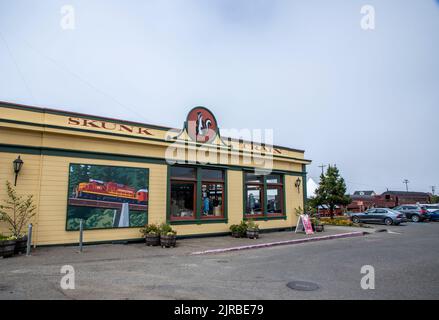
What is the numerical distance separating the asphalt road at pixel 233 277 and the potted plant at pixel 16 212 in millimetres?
2837

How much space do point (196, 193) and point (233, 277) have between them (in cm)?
763

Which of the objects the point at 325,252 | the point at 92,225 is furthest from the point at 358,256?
the point at 92,225

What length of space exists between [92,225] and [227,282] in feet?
22.3

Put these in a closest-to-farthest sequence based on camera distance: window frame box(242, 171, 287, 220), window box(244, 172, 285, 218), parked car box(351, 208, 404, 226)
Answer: window frame box(242, 171, 287, 220) < window box(244, 172, 285, 218) < parked car box(351, 208, 404, 226)

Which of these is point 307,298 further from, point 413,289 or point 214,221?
point 214,221

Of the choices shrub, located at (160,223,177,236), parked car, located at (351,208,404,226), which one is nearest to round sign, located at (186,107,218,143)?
shrub, located at (160,223,177,236)

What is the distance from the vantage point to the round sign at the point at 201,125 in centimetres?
1462

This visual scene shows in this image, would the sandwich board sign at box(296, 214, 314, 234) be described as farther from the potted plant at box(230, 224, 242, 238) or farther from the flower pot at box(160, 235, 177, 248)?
the flower pot at box(160, 235, 177, 248)

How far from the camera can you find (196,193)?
14.5 m

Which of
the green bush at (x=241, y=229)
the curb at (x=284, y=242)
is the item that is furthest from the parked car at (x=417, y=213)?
the green bush at (x=241, y=229)

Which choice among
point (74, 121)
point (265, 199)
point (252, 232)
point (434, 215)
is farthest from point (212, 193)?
point (434, 215)

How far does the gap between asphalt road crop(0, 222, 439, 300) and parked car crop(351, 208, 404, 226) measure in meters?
16.1

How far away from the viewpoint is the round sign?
14619 millimetres

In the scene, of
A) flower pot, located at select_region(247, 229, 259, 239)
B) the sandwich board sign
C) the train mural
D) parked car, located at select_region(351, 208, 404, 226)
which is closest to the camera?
the train mural
